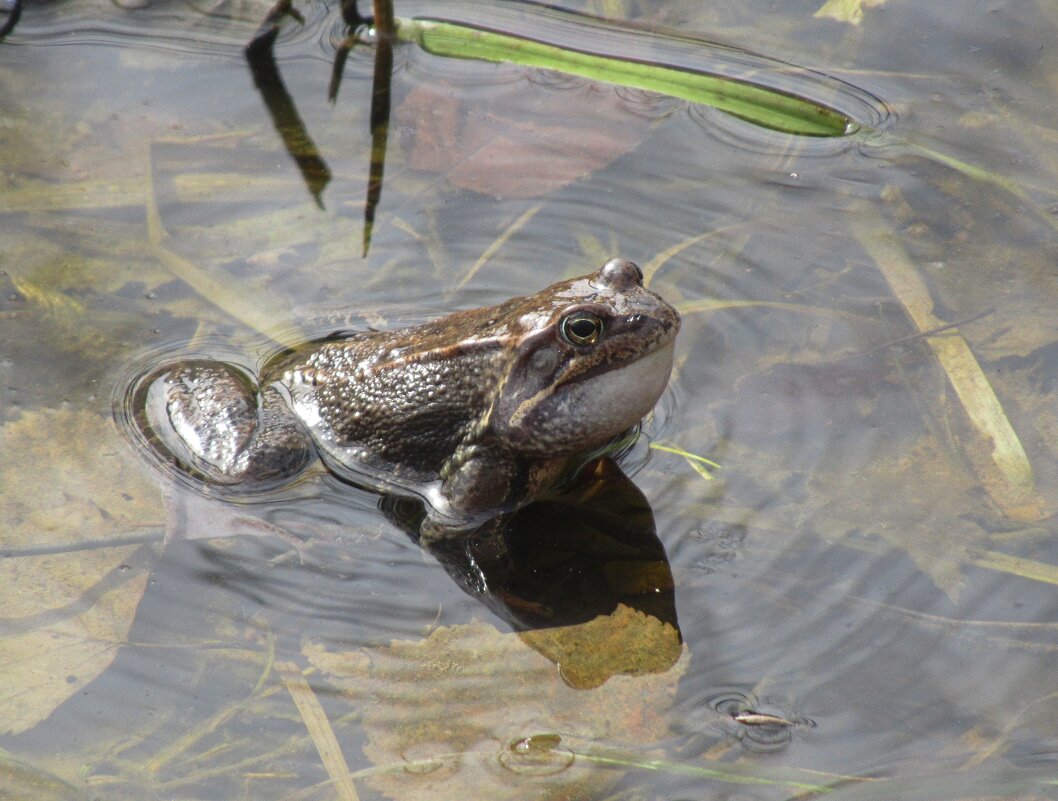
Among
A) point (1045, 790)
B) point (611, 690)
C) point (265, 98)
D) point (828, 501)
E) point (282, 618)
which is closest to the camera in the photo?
point (1045, 790)

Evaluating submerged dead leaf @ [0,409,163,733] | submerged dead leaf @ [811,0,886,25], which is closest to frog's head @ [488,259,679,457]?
submerged dead leaf @ [0,409,163,733]

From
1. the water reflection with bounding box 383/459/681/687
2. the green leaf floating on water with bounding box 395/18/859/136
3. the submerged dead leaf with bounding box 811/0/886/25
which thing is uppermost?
the submerged dead leaf with bounding box 811/0/886/25

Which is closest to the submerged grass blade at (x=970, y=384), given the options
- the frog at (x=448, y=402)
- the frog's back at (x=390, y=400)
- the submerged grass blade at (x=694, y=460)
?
the submerged grass blade at (x=694, y=460)

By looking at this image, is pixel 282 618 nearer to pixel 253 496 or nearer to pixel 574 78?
pixel 253 496

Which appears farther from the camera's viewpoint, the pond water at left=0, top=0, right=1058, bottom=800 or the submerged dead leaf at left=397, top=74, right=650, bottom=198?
the submerged dead leaf at left=397, top=74, right=650, bottom=198

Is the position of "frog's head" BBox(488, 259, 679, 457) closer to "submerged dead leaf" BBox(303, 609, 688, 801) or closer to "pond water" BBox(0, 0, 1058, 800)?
"pond water" BBox(0, 0, 1058, 800)

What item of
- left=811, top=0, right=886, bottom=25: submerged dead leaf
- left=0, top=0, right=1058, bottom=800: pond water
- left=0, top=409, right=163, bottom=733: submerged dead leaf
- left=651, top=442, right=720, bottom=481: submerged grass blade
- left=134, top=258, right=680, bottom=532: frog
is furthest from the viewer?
left=811, top=0, right=886, bottom=25: submerged dead leaf

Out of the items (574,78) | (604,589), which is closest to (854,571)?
(604,589)
